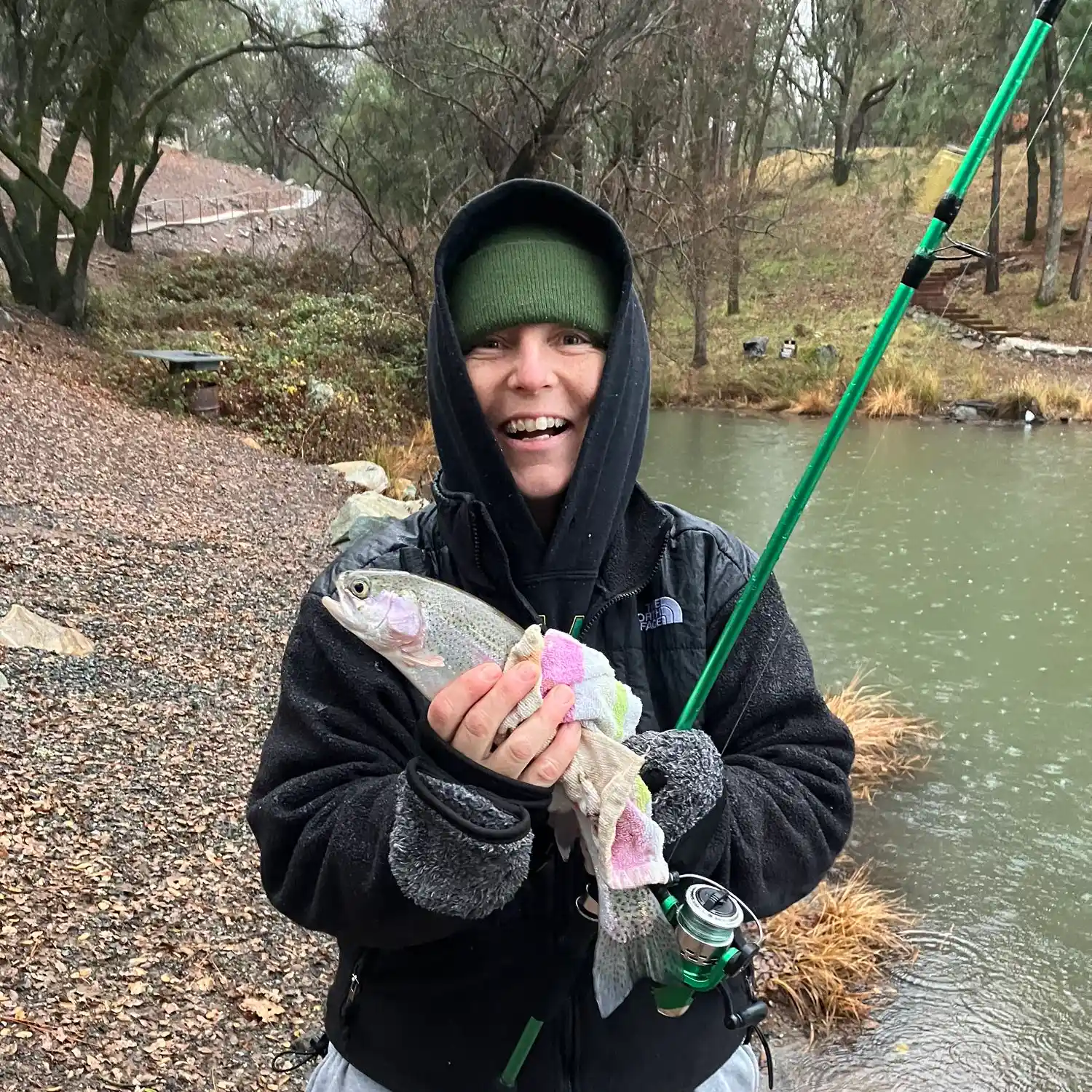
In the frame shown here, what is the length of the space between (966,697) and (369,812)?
6.61m

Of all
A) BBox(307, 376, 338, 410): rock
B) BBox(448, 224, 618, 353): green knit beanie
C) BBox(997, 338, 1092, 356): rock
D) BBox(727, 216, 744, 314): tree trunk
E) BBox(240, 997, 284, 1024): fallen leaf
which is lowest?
BBox(240, 997, 284, 1024): fallen leaf

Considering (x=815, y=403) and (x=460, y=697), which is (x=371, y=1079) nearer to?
(x=460, y=697)

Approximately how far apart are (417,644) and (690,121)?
18.3 metres

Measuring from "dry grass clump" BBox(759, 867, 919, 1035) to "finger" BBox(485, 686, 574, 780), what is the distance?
10.5 feet

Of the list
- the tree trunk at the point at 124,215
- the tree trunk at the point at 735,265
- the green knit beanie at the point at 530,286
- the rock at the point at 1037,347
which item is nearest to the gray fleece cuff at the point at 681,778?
the green knit beanie at the point at 530,286

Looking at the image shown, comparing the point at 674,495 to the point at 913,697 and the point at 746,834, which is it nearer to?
the point at 913,697

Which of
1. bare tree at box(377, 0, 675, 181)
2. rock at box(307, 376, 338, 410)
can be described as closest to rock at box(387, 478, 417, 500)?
rock at box(307, 376, 338, 410)

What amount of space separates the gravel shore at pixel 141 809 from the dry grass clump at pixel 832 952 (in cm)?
191

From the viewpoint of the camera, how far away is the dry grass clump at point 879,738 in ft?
19.3

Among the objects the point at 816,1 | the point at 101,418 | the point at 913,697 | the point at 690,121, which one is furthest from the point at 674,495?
the point at 816,1

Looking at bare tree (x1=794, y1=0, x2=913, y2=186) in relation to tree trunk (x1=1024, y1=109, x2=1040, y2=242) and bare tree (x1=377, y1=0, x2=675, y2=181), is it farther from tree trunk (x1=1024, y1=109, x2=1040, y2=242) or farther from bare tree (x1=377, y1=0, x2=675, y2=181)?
bare tree (x1=377, y1=0, x2=675, y2=181)

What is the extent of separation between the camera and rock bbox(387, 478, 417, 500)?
A: 11453 millimetres

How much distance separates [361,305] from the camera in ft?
58.0

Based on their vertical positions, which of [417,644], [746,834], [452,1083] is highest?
[417,644]
